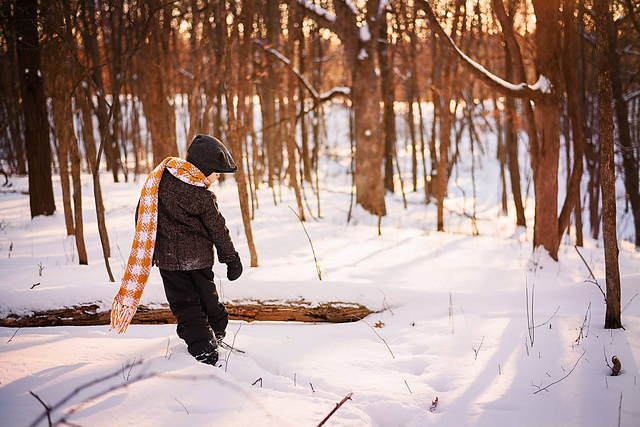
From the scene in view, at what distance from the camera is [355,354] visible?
334 centimetres

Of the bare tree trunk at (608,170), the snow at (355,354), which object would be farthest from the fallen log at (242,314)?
the bare tree trunk at (608,170)

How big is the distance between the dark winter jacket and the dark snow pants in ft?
0.27

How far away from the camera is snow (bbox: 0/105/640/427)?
2.41 m

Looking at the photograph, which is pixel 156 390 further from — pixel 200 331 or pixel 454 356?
pixel 454 356

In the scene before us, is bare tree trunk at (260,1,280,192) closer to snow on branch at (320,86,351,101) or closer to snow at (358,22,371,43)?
snow on branch at (320,86,351,101)

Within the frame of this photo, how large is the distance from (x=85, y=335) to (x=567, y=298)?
450cm

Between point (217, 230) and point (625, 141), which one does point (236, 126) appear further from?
point (625, 141)

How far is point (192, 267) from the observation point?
2.94 metres

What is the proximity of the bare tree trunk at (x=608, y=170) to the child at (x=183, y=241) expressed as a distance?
2978mm

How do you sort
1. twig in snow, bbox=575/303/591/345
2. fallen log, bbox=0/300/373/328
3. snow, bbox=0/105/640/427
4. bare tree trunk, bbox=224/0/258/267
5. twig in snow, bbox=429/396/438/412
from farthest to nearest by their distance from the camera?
bare tree trunk, bbox=224/0/258/267
fallen log, bbox=0/300/373/328
twig in snow, bbox=575/303/591/345
twig in snow, bbox=429/396/438/412
snow, bbox=0/105/640/427

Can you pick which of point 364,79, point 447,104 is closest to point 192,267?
point 447,104

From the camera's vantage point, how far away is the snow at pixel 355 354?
2406 millimetres

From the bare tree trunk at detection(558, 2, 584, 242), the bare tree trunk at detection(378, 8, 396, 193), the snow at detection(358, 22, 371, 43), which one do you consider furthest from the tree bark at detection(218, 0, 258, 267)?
the bare tree trunk at detection(378, 8, 396, 193)

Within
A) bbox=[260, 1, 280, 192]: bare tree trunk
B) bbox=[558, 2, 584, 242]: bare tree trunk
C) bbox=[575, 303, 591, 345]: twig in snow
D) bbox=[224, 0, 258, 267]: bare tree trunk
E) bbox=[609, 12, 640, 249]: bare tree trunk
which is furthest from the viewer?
bbox=[260, 1, 280, 192]: bare tree trunk
